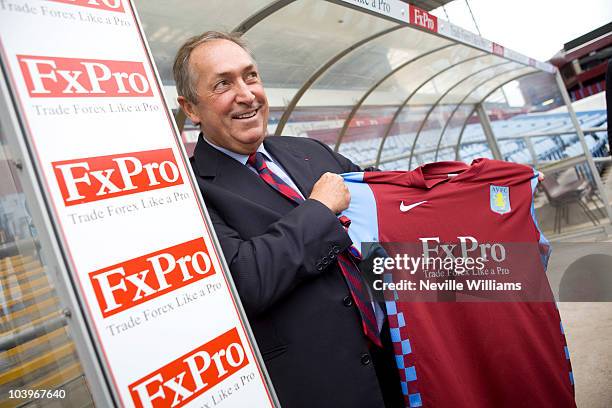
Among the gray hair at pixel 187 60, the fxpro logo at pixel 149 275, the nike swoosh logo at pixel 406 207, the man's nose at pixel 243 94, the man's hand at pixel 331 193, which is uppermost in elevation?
the gray hair at pixel 187 60

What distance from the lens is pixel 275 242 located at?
4.42 ft

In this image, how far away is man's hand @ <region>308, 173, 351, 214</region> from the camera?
1.55m

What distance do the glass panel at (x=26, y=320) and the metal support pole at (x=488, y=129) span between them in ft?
30.7

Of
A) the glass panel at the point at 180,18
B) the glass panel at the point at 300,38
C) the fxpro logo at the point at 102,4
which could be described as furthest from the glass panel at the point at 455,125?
the fxpro logo at the point at 102,4

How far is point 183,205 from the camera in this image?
1.22 meters

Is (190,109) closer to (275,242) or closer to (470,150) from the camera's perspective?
(275,242)

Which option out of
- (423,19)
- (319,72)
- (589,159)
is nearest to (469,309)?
(423,19)

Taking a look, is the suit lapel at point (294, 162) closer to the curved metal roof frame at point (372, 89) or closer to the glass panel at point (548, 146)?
the curved metal roof frame at point (372, 89)

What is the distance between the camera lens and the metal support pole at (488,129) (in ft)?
31.3

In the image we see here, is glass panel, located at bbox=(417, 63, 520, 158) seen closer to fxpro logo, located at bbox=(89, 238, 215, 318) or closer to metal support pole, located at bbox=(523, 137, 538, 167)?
metal support pole, located at bbox=(523, 137, 538, 167)

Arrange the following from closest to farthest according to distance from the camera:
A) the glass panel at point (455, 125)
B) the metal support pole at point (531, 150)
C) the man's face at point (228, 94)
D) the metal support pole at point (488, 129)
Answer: the man's face at point (228, 94) < the metal support pole at point (531, 150) < the glass panel at point (455, 125) < the metal support pole at point (488, 129)

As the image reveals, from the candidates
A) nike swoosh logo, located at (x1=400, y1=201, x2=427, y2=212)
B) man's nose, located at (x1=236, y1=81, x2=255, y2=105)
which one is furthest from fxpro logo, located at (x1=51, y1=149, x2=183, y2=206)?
nike swoosh logo, located at (x1=400, y1=201, x2=427, y2=212)

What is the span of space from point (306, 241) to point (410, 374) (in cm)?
77

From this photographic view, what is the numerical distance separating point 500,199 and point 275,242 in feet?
4.22
